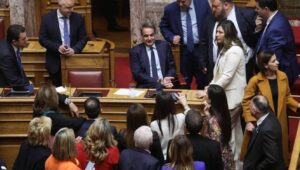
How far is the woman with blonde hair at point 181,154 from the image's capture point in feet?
16.1

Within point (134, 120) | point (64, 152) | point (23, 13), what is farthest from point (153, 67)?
point (23, 13)

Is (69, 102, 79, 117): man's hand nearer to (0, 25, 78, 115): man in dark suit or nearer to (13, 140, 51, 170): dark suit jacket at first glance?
(0, 25, 78, 115): man in dark suit

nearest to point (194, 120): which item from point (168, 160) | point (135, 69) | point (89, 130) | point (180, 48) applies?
point (168, 160)

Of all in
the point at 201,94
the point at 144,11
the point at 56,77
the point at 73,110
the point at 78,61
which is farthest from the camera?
the point at 144,11

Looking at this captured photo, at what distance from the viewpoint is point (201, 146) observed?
5223 mm

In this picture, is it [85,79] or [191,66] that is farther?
[191,66]

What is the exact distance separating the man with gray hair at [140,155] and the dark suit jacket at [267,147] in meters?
1.00

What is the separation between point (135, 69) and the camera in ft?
23.9

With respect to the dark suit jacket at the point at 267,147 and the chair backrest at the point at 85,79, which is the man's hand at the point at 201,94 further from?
the chair backrest at the point at 85,79

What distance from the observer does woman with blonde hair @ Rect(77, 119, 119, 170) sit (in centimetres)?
522

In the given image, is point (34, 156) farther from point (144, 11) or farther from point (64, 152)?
point (144, 11)

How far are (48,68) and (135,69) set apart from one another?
1.28m

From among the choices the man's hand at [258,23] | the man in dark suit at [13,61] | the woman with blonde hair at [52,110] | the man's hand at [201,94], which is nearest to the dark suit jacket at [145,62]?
the man's hand at [201,94]

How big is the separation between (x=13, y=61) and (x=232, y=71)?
229 centimetres
